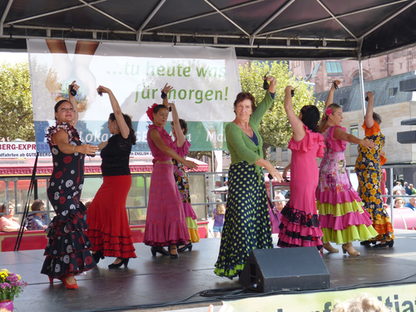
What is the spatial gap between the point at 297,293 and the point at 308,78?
194 feet

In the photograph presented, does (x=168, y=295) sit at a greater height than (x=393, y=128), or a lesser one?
lesser

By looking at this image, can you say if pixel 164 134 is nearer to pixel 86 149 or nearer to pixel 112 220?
pixel 112 220

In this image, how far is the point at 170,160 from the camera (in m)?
7.86

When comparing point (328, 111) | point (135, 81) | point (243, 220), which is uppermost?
point (135, 81)

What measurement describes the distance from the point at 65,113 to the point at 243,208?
170cm

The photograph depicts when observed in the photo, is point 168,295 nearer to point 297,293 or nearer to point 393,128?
point 297,293

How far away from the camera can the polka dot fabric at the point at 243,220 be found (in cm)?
586

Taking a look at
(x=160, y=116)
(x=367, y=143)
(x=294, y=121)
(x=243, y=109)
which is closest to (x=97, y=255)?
(x=160, y=116)

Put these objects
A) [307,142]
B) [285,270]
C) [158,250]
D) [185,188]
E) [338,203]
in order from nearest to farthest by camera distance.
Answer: [285,270], [307,142], [338,203], [158,250], [185,188]

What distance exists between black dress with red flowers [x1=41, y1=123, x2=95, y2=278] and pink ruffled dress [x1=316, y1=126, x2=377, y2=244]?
2.81m

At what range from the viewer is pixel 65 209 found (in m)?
5.91

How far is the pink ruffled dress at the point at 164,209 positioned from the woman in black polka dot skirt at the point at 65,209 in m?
1.88

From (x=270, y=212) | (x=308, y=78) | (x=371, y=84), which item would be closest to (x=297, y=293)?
(x=270, y=212)

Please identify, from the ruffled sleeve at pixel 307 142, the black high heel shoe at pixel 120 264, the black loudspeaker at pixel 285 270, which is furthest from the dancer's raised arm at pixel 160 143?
the black loudspeaker at pixel 285 270
